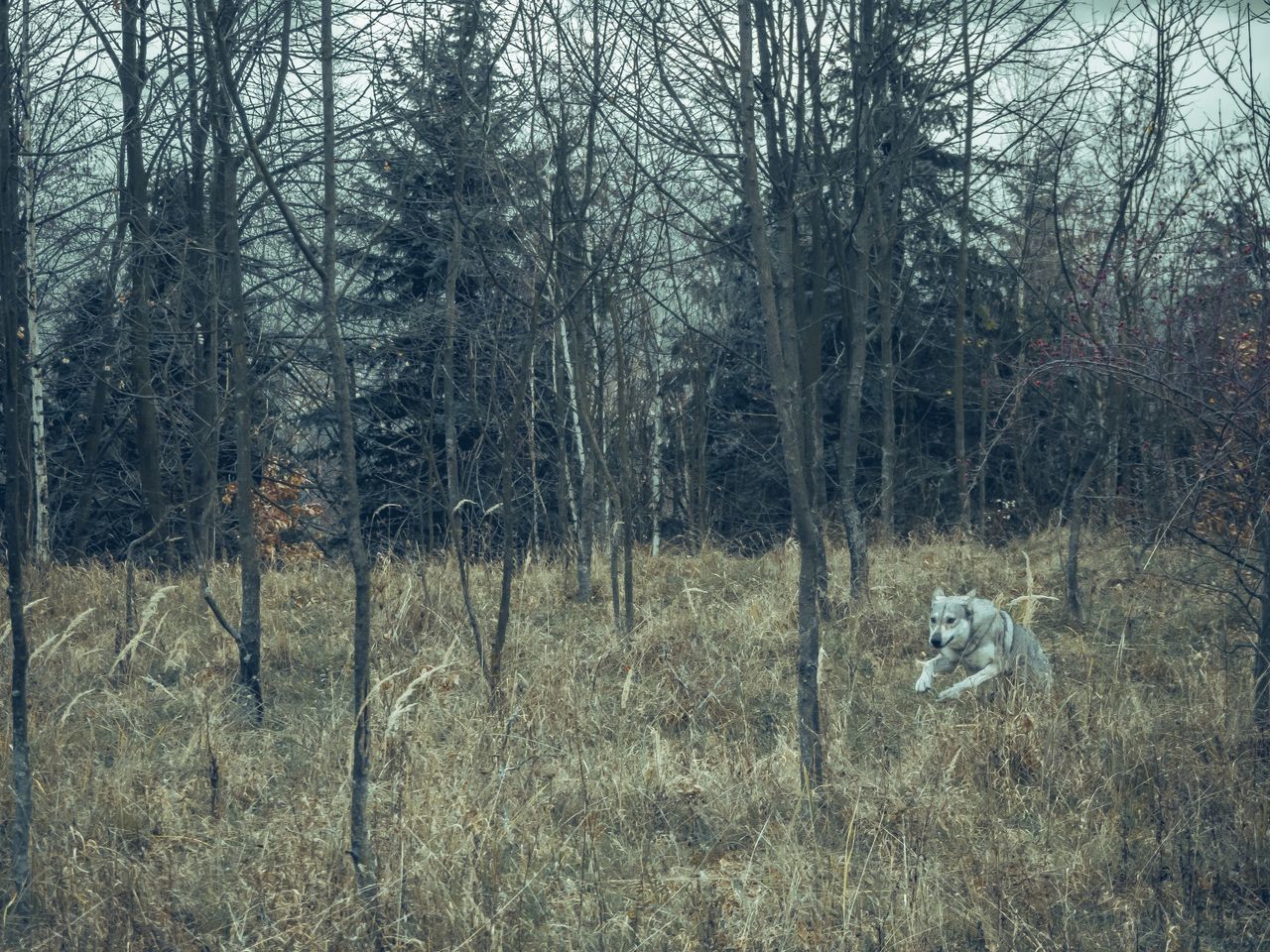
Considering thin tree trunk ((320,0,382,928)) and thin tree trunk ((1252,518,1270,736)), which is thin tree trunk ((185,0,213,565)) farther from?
thin tree trunk ((1252,518,1270,736))

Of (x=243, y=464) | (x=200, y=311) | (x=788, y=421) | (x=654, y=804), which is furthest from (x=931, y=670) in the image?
(x=200, y=311)


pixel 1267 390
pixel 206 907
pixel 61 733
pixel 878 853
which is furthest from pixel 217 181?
pixel 1267 390

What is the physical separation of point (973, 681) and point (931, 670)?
0.33 meters

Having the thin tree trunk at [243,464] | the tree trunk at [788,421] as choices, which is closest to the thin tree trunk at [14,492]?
the thin tree trunk at [243,464]

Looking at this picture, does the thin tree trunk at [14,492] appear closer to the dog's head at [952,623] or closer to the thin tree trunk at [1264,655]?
the dog's head at [952,623]

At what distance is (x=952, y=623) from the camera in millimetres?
6004

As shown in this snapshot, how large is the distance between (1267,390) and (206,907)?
4.51m

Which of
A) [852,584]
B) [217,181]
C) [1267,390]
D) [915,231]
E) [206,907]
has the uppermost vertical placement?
[915,231]

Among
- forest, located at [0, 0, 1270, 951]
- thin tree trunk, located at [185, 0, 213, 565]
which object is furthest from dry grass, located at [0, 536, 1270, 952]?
thin tree trunk, located at [185, 0, 213, 565]

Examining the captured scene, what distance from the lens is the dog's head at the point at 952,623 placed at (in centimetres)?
595

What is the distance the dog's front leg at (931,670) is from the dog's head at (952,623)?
0.12m

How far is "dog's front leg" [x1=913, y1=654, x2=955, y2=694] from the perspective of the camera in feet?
19.7

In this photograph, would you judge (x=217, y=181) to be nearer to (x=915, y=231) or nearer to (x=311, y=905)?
(x=311, y=905)

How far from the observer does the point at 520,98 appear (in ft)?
19.1
